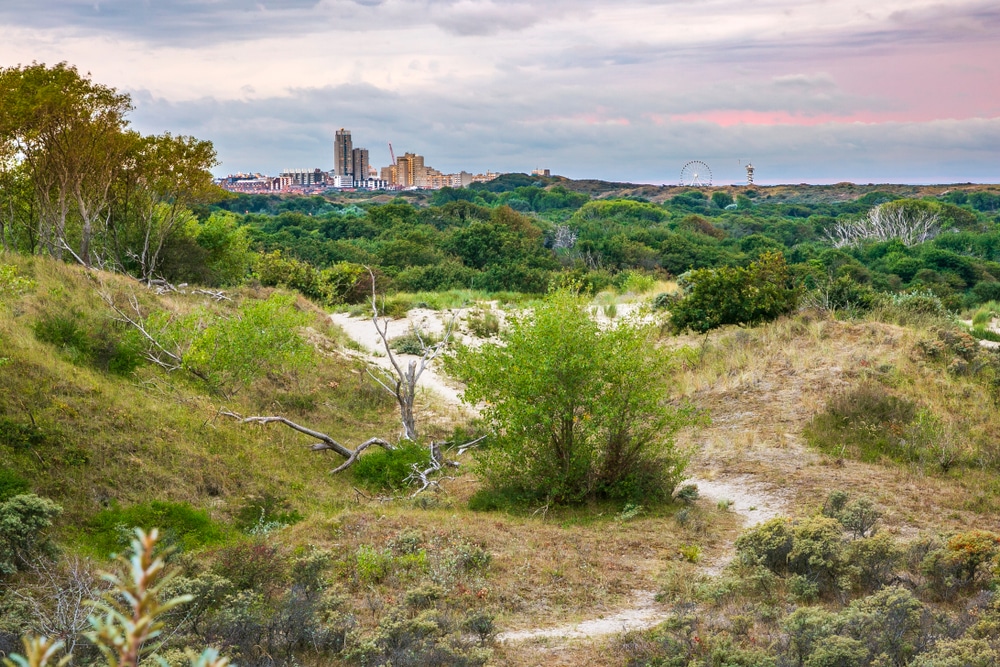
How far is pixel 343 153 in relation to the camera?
164000 millimetres

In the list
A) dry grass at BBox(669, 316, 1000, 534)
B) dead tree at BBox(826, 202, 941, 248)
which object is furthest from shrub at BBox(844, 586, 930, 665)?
dead tree at BBox(826, 202, 941, 248)

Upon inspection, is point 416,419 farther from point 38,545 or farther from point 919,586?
point 919,586

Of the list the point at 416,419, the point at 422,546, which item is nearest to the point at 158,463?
the point at 422,546

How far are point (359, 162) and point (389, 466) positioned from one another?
160 m

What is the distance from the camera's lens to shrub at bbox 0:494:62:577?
23.6 feet

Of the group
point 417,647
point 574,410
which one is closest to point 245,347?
point 574,410

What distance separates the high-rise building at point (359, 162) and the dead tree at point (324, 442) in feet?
510

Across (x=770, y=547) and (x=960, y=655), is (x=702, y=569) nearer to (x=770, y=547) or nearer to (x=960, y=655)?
(x=770, y=547)

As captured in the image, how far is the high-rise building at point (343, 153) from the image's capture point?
164 metres

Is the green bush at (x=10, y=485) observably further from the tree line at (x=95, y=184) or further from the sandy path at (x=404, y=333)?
the tree line at (x=95, y=184)

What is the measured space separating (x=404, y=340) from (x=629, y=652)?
1477 centimetres

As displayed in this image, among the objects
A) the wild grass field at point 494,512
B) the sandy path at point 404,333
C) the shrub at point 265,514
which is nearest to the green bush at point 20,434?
the wild grass field at point 494,512

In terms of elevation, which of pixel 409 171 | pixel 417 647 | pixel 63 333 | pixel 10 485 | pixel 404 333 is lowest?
pixel 417 647

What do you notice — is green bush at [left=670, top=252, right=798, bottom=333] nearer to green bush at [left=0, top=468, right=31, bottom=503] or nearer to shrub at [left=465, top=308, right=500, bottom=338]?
shrub at [left=465, top=308, right=500, bottom=338]
